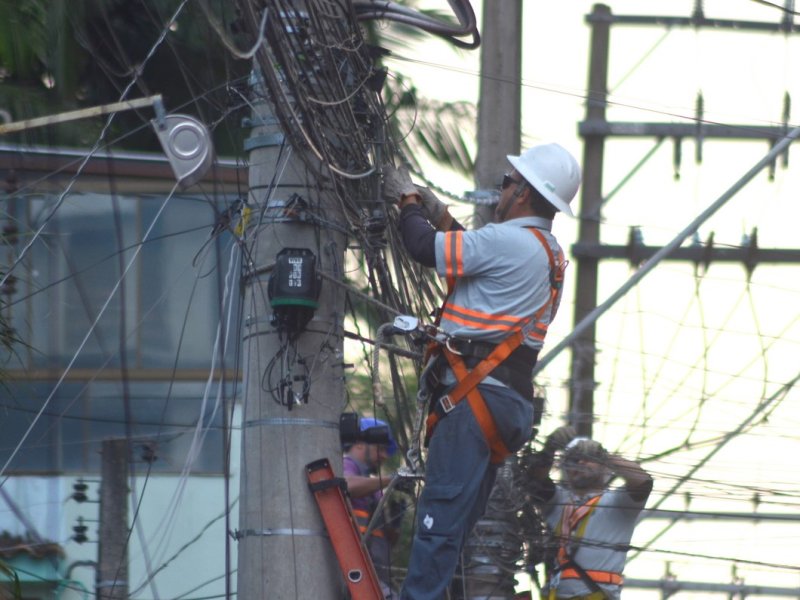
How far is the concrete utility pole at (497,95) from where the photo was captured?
771cm

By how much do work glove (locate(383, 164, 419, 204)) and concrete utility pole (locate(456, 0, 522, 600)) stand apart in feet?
4.66

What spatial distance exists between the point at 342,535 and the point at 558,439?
8.11ft

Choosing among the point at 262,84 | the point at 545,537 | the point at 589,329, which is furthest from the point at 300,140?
the point at 589,329

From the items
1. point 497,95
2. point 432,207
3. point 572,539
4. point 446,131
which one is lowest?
point 572,539

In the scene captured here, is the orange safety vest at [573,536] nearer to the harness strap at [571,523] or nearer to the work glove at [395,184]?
the harness strap at [571,523]

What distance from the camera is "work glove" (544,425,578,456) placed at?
26.2ft

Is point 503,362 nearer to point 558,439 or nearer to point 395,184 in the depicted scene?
point 395,184

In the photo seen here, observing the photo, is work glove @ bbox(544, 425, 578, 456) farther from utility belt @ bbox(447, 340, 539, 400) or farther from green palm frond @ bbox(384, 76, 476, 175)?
green palm frond @ bbox(384, 76, 476, 175)

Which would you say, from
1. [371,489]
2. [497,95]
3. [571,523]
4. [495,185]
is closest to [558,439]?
[571,523]

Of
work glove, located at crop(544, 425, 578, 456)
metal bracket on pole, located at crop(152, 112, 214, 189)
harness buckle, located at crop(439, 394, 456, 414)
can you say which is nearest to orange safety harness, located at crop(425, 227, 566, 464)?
harness buckle, located at crop(439, 394, 456, 414)

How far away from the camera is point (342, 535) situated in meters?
5.88

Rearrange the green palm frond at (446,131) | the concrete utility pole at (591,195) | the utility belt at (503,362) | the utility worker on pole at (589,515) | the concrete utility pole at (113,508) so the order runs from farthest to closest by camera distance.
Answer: the green palm frond at (446,131) → the concrete utility pole at (591,195) → the concrete utility pole at (113,508) → the utility worker on pole at (589,515) → the utility belt at (503,362)

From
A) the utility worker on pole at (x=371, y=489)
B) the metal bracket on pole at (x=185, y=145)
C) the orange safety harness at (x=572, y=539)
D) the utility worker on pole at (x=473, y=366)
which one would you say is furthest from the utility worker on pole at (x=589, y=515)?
the metal bracket on pole at (x=185, y=145)

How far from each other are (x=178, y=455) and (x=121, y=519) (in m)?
4.33
